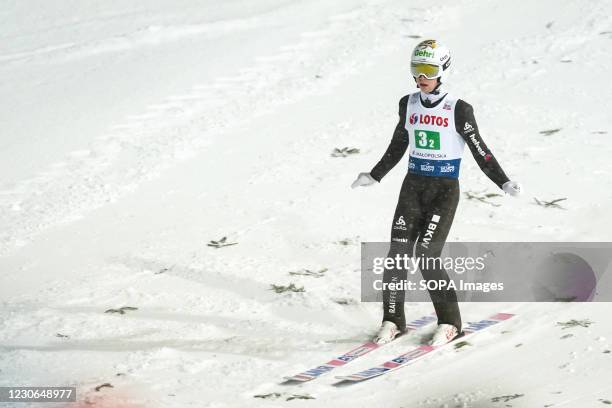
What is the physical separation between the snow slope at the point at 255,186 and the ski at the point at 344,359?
9 centimetres

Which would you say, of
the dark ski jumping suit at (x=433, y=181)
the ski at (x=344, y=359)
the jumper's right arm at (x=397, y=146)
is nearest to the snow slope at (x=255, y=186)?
the ski at (x=344, y=359)

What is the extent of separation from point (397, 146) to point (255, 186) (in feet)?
11.6

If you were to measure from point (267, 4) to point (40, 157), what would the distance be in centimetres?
592

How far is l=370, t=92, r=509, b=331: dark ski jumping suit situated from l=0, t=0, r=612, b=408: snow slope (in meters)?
0.43

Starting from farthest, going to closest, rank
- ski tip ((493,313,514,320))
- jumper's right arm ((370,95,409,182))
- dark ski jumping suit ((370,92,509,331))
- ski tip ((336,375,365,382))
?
ski tip ((493,313,514,320))
jumper's right arm ((370,95,409,182))
dark ski jumping suit ((370,92,509,331))
ski tip ((336,375,365,382))

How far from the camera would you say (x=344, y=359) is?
677 centimetres

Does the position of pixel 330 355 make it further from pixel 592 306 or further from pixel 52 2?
pixel 52 2

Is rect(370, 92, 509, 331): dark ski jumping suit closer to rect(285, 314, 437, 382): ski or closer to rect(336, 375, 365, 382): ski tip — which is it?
rect(285, 314, 437, 382): ski

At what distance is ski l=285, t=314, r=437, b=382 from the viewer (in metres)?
6.52

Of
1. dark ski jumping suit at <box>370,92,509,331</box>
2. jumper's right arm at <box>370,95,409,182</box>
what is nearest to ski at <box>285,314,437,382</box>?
dark ski jumping suit at <box>370,92,509,331</box>

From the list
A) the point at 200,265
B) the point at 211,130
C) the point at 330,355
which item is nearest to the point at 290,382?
the point at 330,355

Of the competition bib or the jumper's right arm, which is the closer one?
the competition bib

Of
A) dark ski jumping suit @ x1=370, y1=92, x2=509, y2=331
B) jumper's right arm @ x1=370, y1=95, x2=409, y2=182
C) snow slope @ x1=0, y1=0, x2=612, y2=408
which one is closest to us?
snow slope @ x1=0, y1=0, x2=612, y2=408

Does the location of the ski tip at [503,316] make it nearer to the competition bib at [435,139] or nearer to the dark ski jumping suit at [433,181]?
the dark ski jumping suit at [433,181]
